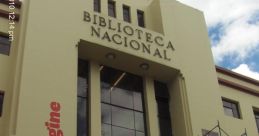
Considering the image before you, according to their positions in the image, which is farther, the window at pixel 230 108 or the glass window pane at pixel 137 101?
Result: the window at pixel 230 108

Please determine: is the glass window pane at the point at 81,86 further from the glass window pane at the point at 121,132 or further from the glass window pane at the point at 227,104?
the glass window pane at the point at 227,104

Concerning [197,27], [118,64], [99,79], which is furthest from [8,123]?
[197,27]

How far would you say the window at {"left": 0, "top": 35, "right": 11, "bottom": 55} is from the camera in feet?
60.8

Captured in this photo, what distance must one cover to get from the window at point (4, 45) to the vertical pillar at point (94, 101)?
350 cm

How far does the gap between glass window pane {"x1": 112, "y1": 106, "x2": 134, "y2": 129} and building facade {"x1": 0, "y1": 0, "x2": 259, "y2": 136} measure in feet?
0.14

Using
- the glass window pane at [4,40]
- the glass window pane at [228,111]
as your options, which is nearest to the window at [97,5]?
the glass window pane at [4,40]

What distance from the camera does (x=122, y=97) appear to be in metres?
19.9

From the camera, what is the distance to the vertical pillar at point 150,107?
19.2 meters

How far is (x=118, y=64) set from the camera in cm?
2044

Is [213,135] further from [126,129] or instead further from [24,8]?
[24,8]

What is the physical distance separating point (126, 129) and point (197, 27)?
25.0 feet

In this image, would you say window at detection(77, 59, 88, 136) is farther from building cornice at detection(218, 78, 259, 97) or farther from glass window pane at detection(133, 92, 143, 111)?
building cornice at detection(218, 78, 259, 97)

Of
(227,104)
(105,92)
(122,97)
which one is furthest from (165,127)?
(227,104)

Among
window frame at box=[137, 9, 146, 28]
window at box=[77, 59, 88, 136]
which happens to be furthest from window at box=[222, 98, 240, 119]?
window at box=[77, 59, 88, 136]
